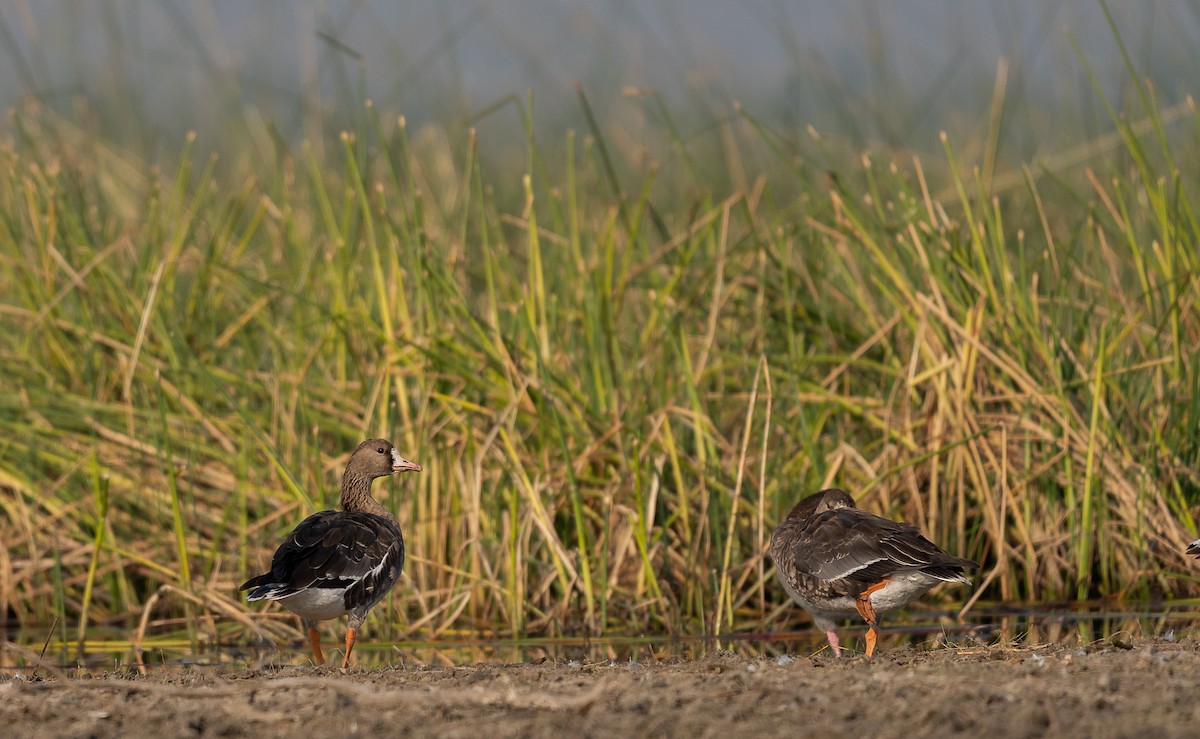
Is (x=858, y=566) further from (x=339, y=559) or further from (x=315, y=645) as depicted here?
(x=315, y=645)

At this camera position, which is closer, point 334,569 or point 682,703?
point 682,703

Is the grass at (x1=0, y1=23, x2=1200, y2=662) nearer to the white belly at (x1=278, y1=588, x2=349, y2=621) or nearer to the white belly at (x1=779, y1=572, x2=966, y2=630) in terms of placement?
the white belly at (x1=779, y1=572, x2=966, y2=630)

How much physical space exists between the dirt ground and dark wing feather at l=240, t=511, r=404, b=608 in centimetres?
83

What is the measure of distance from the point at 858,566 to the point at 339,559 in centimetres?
219

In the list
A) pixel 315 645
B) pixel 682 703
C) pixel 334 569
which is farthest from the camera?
pixel 315 645

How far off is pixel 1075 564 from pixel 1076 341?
1.30 m

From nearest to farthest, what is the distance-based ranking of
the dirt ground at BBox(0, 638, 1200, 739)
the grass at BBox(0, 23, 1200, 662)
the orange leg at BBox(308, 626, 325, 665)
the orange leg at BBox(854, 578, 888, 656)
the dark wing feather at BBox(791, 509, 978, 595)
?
the dirt ground at BBox(0, 638, 1200, 739) < the dark wing feather at BBox(791, 509, 978, 595) < the orange leg at BBox(854, 578, 888, 656) < the orange leg at BBox(308, 626, 325, 665) < the grass at BBox(0, 23, 1200, 662)

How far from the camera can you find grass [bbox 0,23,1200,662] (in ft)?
23.2

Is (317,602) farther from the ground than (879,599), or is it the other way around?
(317,602)

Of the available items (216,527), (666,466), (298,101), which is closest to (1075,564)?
(666,466)

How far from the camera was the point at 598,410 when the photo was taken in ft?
24.3

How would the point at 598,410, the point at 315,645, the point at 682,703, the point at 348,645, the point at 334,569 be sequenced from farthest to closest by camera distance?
1. the point at 598,410
2. the point at 315,645
3. the point at 348,645
4. the point at 334,569
5. the point at 682,703

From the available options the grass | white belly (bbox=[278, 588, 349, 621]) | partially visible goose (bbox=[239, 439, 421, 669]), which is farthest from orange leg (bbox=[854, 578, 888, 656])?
white belly (bbox=[278, 588, 349, 621])

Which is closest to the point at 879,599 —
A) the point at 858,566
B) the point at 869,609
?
the point at 869,609
